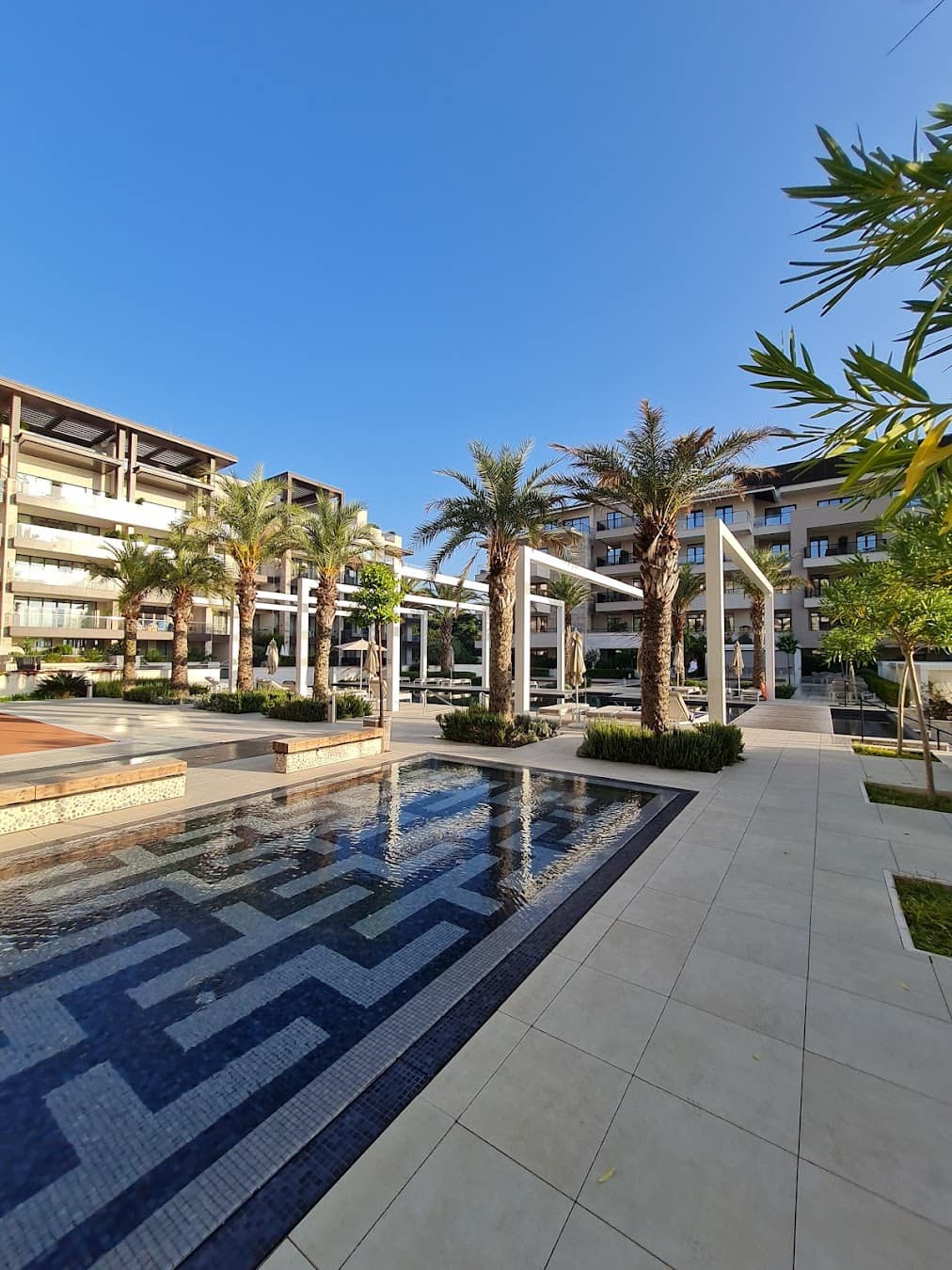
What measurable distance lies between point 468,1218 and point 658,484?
36.0ft

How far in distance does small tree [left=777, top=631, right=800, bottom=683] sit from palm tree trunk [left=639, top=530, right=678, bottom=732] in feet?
94.5

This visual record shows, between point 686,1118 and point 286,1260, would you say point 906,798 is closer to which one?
point 686,1118

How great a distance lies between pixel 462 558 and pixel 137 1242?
46.4 feet

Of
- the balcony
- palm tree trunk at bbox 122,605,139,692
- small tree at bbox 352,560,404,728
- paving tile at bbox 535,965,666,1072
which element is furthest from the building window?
paving tile at bbox 535,965,666,1072

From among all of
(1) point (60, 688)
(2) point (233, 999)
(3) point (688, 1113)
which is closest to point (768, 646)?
(3) point (688, 1113)

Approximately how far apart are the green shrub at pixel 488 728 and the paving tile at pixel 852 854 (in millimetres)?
6880

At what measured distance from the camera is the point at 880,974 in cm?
348

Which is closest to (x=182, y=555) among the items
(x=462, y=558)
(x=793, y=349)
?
(x=462, y=558)

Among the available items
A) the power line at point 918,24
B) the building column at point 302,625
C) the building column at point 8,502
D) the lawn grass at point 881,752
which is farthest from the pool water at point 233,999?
the building column at point 8,502

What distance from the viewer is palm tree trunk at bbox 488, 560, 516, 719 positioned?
13250mm

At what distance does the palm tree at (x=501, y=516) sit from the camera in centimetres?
1319

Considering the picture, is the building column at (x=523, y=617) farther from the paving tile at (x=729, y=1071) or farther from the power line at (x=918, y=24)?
the power line at (x=918, y=24)

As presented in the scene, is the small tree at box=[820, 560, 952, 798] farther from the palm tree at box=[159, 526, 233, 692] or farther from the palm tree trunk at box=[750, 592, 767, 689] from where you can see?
the palm tree at box=[159, 526, 233, 692]

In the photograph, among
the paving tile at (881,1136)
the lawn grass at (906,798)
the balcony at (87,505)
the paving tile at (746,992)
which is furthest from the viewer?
the balcony at (87,505)
